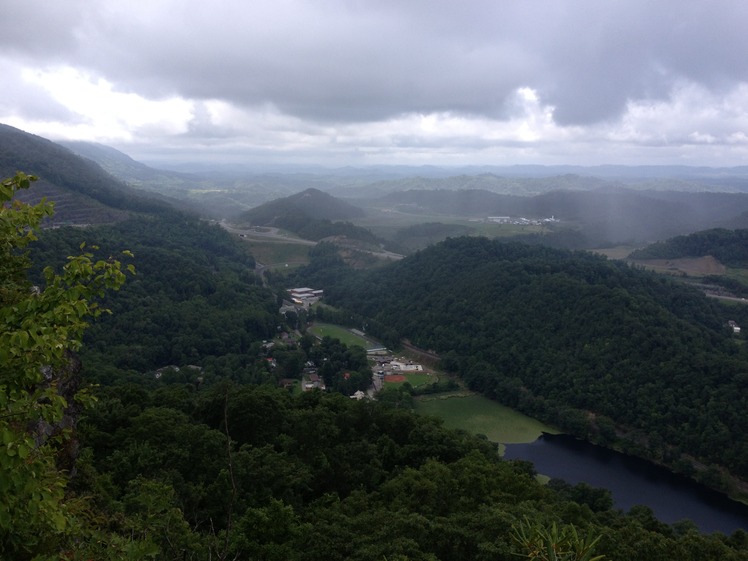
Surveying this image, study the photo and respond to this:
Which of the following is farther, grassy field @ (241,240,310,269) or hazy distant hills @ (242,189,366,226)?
hazy distant hills @ (242,189,366,226)

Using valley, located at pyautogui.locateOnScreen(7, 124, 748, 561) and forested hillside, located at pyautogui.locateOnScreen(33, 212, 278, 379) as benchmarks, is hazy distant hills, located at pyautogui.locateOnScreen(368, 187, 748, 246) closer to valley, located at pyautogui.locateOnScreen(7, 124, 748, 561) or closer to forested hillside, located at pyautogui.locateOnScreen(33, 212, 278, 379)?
valley, located at pyautogui.locateOnScreen(7, 124, 748, 561)

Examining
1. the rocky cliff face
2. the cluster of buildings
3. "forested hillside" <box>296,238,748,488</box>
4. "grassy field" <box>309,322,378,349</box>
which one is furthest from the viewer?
the cluster of buildings

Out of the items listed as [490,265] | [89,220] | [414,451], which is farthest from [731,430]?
[89,220]

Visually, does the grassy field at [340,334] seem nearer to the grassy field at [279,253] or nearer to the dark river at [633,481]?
the dark river at [633,481]

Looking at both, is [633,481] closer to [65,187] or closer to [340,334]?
[340,334]

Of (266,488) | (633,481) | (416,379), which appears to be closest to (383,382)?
(416,379)

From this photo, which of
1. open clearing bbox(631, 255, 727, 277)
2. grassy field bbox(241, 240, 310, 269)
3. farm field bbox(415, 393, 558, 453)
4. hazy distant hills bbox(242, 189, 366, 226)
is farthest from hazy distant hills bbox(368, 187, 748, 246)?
farm field bbox(415, 393, 558, 453)

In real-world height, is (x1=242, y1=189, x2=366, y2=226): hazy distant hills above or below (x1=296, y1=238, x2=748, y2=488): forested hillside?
above
